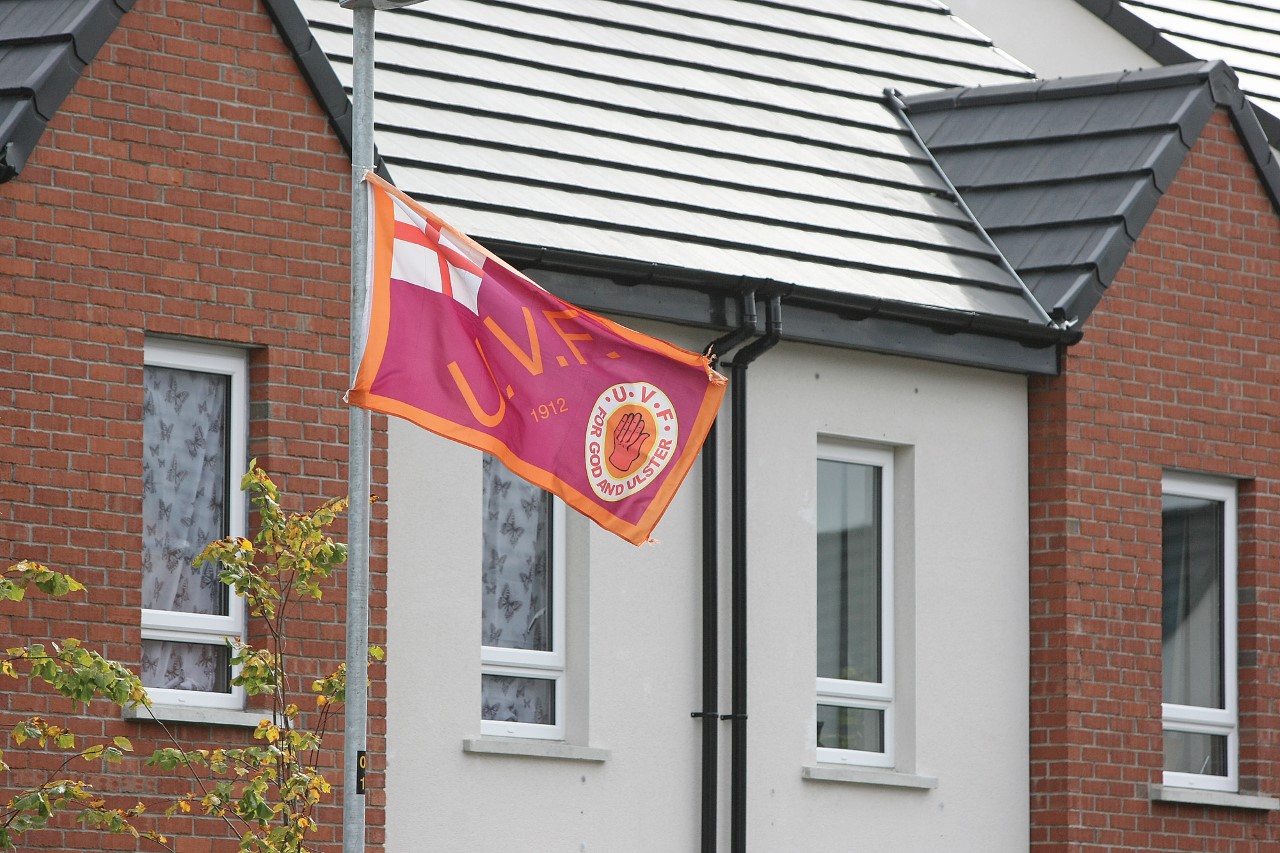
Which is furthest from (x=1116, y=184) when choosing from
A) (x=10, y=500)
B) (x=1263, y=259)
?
(x=10, y=500)

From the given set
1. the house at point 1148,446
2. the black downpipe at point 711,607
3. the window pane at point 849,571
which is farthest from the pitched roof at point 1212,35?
the black downpipe at point 711,607

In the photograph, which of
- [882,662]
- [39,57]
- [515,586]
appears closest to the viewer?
[39,57]

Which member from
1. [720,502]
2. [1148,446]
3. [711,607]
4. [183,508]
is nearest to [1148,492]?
[1148,446]

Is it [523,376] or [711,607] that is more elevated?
[523,376]

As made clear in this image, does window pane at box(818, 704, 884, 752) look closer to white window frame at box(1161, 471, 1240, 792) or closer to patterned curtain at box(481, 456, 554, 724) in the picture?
patterned curtain at box(481, 456, 554, 724)

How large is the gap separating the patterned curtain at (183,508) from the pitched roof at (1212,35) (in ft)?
31.0

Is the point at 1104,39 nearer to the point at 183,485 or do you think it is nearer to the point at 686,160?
the point at 686,160

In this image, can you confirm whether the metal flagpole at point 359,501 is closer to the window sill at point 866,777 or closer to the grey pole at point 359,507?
the grey pole at point 359,507

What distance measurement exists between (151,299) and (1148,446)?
6807 millimetres

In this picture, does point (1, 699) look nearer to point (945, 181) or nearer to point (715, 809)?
point (715, 809)

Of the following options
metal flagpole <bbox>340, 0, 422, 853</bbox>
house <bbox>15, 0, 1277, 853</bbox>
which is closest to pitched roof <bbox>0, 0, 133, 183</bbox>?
house <bbox>15, 0, 1277, 853</bbox>

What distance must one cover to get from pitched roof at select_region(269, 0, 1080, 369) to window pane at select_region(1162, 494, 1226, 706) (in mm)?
1638

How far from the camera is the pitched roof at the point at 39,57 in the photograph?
11.4 meters

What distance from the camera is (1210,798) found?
623 inches
